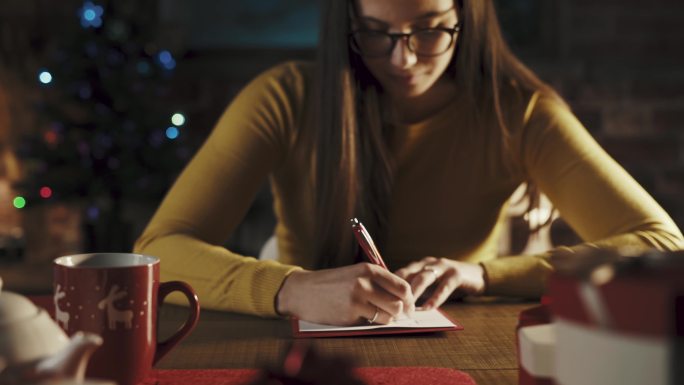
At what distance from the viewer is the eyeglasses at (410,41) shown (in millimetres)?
1273

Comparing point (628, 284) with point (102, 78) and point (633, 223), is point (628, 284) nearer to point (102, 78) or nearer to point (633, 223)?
point (633, 223)

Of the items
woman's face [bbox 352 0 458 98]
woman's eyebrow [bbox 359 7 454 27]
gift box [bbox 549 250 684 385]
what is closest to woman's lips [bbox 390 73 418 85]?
woman's face [bbox 352 0 458 98]

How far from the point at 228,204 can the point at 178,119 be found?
1.54 m

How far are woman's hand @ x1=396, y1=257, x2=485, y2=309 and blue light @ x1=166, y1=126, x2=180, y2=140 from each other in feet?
6.06

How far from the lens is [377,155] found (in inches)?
55.6

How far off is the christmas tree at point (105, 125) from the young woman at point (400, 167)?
130 centimetres

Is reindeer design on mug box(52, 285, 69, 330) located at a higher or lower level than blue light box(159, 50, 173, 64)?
lower

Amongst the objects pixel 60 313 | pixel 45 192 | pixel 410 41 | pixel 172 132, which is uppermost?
pixel 410 41

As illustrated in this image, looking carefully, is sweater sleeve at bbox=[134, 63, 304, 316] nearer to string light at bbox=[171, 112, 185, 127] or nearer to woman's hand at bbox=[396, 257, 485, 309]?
woman's hand at bbox=[396, 257, 485, 309]

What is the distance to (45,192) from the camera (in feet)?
8.94

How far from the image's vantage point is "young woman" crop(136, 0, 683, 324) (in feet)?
3.77

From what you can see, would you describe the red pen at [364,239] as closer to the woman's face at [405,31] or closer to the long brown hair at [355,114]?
the long brown hair at [355,114]

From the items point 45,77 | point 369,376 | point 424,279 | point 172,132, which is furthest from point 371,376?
point 45,77

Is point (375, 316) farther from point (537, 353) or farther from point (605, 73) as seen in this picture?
point (605, 73)
